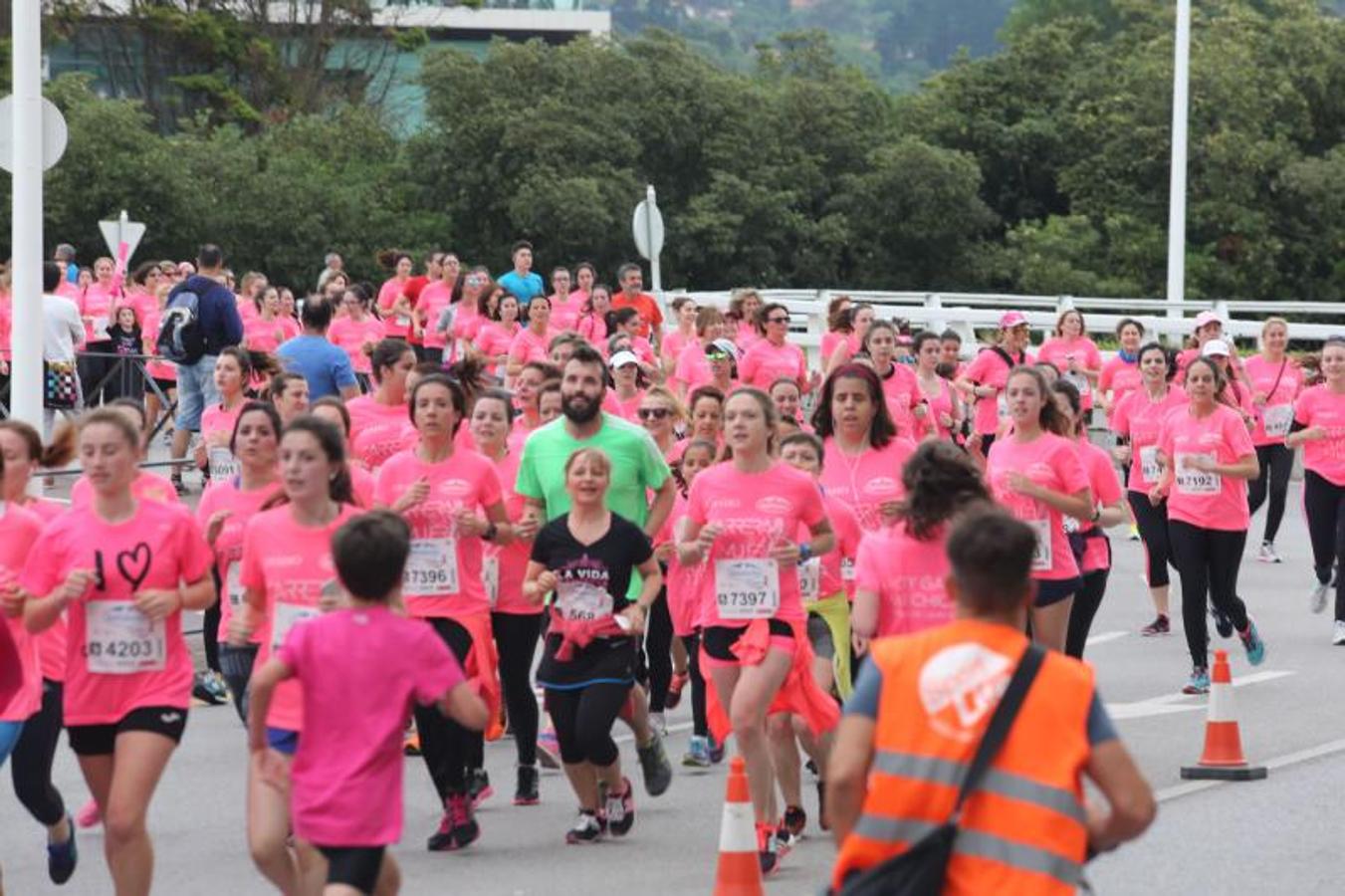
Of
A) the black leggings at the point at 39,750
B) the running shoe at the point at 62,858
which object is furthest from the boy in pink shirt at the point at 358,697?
the running shoe at the point at 62,858

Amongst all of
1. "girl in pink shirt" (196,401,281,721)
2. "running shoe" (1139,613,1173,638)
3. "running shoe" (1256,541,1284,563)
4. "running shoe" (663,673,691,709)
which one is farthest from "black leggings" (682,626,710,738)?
"running shoe" (1256,541,1284,563)

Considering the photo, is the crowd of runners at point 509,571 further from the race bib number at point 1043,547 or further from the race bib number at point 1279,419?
the race bib number at point 1279,419

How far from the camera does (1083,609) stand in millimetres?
12695

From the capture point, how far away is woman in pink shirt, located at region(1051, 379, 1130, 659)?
484 inches

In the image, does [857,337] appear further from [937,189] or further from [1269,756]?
[937,189]

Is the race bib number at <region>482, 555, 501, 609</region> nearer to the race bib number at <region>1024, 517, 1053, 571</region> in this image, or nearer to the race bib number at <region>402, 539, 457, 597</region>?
the race bib number at <region>402, 539, 457, 597</region>

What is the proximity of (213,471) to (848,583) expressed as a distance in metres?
3.75

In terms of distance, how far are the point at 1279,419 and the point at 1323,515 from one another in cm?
209

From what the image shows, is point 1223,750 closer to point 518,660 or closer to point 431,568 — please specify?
point 518,660

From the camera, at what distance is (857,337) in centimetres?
2131

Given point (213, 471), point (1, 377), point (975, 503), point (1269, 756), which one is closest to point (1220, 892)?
point (975, 503)

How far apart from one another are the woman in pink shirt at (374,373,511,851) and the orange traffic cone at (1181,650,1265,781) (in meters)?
3.28

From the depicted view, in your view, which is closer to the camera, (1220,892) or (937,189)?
(1220,892)

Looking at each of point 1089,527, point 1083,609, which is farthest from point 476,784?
point 1089,527
